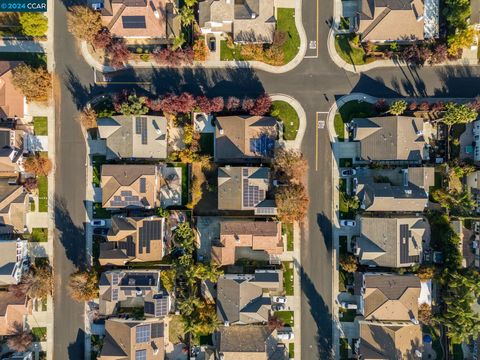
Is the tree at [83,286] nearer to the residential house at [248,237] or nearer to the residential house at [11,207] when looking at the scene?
the residential house at [11,207]

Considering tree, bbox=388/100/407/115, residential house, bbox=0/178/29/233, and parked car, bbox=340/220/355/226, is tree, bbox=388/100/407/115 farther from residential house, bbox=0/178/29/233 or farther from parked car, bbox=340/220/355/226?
residential house, bbox=0/178/29/233

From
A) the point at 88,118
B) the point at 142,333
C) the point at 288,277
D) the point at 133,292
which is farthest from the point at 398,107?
the point at 142,333

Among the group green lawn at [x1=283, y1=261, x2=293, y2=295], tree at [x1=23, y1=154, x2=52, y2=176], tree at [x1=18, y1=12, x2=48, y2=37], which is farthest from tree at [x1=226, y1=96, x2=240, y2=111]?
tree at [x1=18, y1=12, x2=48, y2=37]

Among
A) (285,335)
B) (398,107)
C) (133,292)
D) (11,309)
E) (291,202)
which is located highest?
(398,107)

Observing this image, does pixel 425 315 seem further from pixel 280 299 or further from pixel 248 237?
pixel 248 237

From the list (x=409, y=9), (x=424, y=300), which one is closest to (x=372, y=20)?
(x=409, y=9)

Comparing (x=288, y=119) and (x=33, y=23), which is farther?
(x=288, y=119)

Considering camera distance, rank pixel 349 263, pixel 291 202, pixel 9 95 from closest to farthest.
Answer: pixel 291 202
pixel 9 95
pixel 349 263

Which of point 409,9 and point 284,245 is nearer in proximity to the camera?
point 409,9

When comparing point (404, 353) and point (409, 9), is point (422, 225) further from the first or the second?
point (409, 9)
